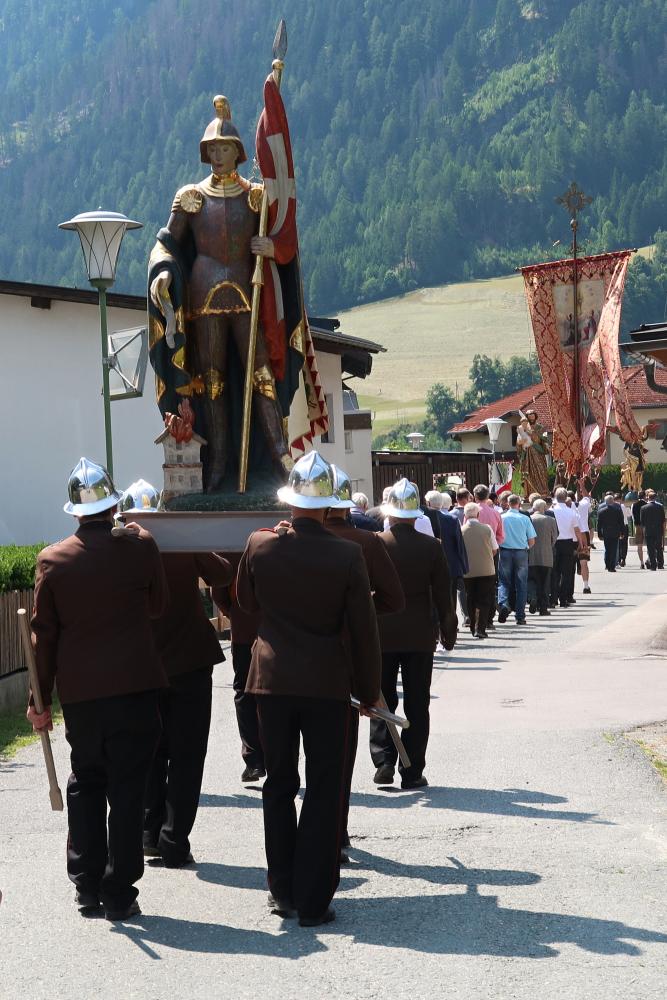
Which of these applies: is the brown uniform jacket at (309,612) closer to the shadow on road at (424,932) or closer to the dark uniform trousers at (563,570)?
the shadow on road at (424,932)

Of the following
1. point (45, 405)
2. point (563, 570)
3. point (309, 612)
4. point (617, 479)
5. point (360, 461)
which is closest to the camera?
point (309, 612)

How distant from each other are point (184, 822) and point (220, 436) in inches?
138

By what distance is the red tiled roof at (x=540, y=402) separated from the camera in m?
83.8

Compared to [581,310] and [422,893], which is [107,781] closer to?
[422,893]

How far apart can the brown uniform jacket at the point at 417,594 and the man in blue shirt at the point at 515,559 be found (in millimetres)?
11281

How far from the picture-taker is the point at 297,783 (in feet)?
21.1

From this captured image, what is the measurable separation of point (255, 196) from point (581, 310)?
1352 inches

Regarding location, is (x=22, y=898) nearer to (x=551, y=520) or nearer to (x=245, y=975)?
(x=245, y=975)

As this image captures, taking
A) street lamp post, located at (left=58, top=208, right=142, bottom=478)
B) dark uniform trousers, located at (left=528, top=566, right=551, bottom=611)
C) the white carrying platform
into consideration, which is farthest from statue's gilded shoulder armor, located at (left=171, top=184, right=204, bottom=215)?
dark uniform trousers, located at (left=528, top=566, right=551, bottom=611)

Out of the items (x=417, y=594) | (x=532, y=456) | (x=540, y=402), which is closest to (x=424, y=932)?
(x=417, y=594)

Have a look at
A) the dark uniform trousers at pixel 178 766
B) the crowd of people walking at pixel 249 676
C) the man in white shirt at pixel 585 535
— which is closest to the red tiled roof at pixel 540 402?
the man in white shirt at pixel 585 535

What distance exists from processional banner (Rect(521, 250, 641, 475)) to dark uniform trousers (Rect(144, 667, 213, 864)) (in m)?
35.6

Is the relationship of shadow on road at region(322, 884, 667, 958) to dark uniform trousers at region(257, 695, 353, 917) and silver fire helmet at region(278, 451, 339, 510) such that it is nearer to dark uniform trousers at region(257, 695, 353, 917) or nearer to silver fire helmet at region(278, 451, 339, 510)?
dark uniform trousers at region(257, 695, 353, 917)

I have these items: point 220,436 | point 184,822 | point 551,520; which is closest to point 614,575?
point 551,520
